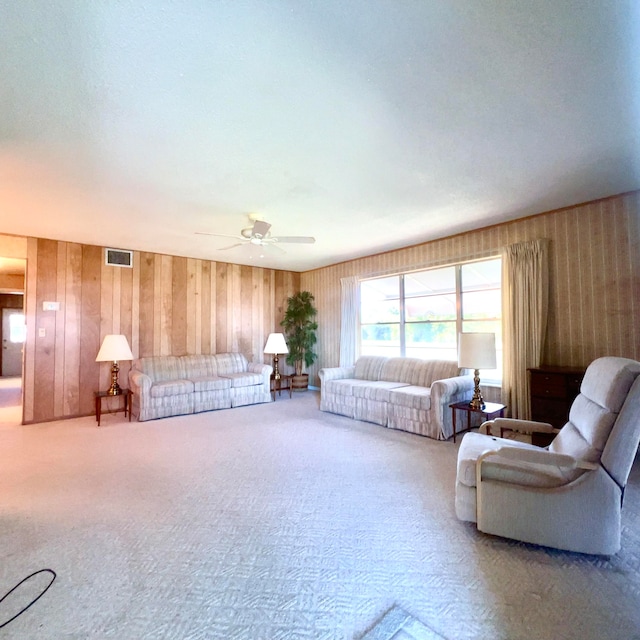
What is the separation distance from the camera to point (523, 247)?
400 cm

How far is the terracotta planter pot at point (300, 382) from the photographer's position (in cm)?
692

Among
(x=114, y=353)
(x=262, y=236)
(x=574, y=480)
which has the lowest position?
(x=574, y=480)

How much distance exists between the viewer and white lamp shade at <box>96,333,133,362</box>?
15.5 feet

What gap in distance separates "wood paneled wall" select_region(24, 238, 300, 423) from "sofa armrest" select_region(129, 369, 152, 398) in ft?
2.20

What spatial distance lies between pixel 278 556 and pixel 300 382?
5.11 metres

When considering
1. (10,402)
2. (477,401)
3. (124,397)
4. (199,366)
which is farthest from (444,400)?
(10,402)

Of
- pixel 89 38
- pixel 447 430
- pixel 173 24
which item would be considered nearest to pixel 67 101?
pixel 89 38

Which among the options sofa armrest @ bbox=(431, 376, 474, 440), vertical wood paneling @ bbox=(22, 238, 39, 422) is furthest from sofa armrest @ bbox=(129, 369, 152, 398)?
sofa armrest @ bbox=(431, 376, 474, 440)

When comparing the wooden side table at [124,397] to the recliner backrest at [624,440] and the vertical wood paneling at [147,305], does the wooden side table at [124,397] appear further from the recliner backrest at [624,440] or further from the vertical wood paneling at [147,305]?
the recliner backrest at [624,440]

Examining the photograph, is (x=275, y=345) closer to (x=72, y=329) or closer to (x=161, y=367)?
(x=161, y=367)

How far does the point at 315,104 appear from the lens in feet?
6.66

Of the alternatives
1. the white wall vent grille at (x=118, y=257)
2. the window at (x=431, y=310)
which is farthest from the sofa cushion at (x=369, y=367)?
the white wall vent grille at (x=118, y=257)

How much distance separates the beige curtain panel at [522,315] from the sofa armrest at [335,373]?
2.27 meters

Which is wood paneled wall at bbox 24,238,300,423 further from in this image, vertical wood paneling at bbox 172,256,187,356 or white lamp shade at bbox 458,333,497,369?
white lamp shade at bbox 458,333,497,369
